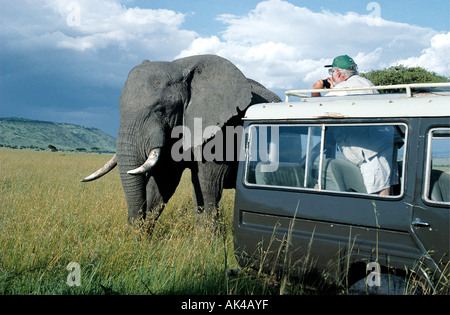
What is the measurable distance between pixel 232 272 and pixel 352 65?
139 inches

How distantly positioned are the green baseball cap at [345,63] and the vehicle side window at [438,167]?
8.44 ft

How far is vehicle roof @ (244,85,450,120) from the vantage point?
12.5ft

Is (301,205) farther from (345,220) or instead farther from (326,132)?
(326,132)

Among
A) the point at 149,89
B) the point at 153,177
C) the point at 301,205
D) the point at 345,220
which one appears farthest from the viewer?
the point at 153,177

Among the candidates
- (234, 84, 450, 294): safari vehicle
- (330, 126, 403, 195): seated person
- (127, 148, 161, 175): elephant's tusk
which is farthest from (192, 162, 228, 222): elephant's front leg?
(330, 126, 403, 195): seated person

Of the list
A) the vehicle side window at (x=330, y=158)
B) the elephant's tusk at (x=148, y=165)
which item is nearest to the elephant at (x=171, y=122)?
the elephant's tusk at (x=148, y=165)

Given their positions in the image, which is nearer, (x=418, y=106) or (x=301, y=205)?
(x=418, y=106)

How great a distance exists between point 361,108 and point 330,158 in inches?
24.0

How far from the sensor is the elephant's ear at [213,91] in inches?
273

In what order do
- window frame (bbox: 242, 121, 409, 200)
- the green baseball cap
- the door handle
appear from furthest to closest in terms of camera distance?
the green baseball cap → window frame (bbox: 242, 121, 409, 200) → the door handle

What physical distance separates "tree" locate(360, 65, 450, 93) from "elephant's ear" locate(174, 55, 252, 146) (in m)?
19.2

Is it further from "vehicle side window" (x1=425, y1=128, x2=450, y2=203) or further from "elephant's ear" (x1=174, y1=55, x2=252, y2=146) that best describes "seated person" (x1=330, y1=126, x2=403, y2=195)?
"elephant's ear" (x1=174, y1=55, x2=252, y2=146)
